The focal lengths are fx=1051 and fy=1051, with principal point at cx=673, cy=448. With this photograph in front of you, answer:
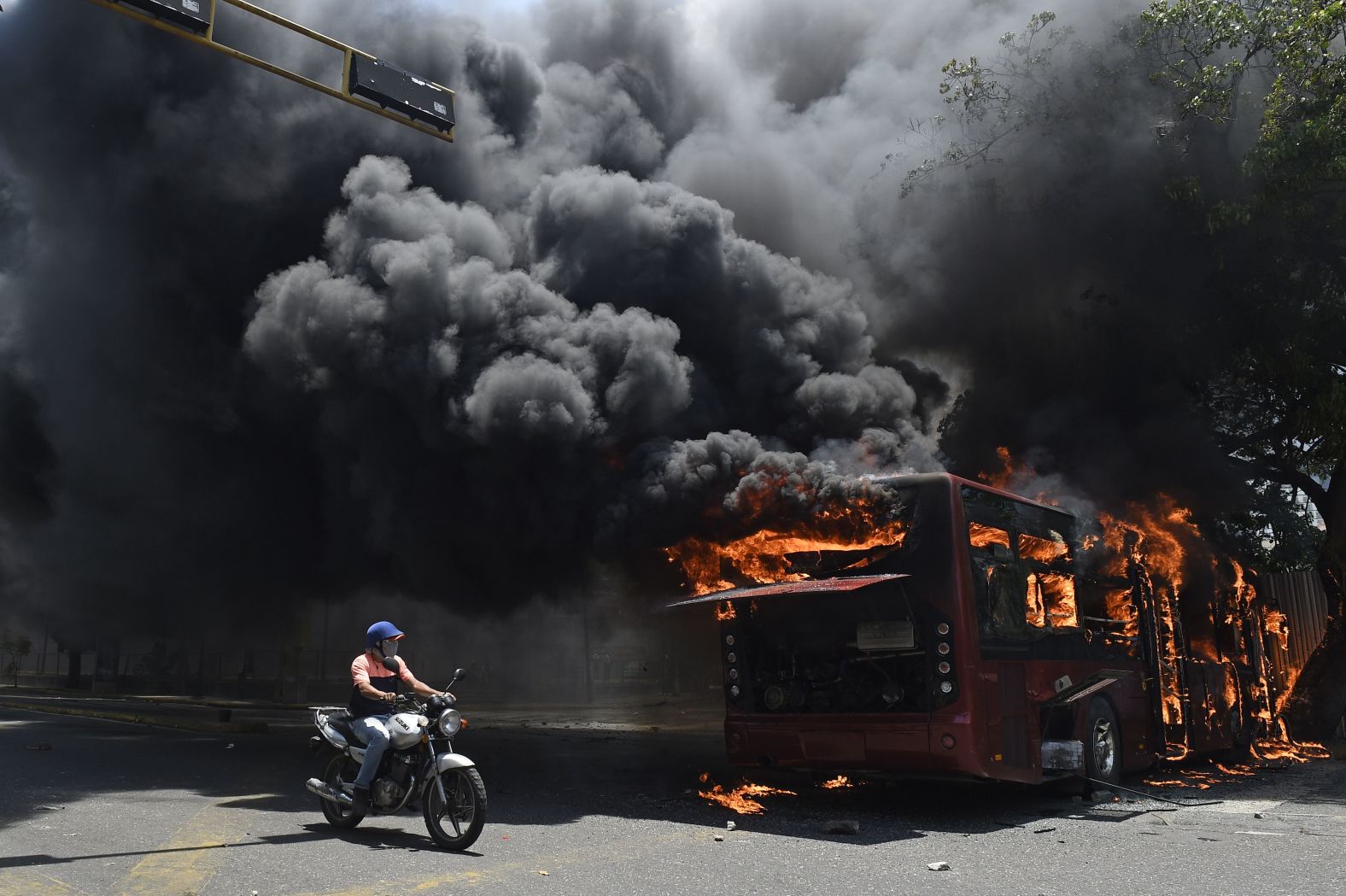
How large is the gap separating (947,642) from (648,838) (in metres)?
2.67

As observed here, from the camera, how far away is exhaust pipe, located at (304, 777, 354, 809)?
23.6 ft

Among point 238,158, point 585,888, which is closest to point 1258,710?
point 585,888

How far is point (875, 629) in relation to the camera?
834 cm

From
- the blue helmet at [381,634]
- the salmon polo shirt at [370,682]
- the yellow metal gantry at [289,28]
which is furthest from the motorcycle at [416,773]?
the yellow metal gantry at [289,28]

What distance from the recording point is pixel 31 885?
5.47m

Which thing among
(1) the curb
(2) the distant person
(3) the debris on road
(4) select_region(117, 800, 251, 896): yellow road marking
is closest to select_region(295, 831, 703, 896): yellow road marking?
(4) select_region(117, 800, 251, 896): yellow road marking

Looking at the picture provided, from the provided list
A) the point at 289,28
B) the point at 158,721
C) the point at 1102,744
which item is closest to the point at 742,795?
the point at 1102,744

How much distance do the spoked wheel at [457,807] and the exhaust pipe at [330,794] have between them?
783 mm

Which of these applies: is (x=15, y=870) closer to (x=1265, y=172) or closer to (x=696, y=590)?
(x=696, y=590)

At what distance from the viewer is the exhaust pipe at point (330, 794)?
7.19 meters

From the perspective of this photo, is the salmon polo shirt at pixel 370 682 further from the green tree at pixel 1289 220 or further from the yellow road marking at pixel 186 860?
the green tree at pixel 1289 220

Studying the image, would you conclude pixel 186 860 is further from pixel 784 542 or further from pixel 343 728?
pixel 784 542

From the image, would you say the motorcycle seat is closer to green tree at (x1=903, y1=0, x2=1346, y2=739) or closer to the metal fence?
green tree at (x1=903, y1=0, x2=1346, y2=739)

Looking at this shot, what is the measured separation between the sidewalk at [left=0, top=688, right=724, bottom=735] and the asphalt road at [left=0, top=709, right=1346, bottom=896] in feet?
21.8
